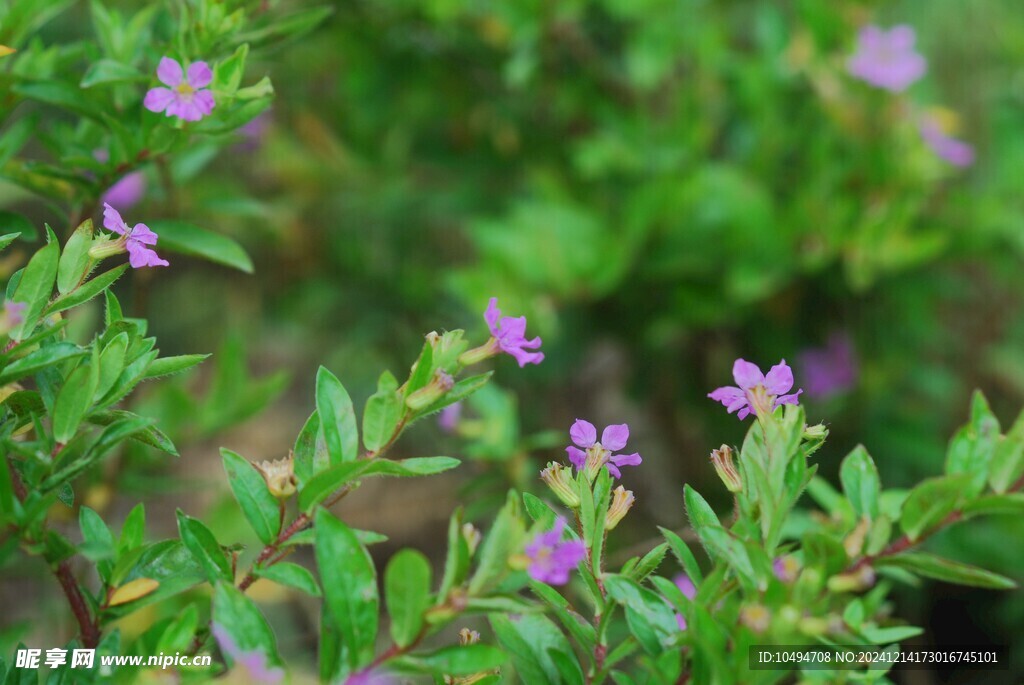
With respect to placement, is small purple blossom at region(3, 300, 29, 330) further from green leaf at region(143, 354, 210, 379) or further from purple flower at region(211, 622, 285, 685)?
purple flower at region(211, 622, 285, 685)

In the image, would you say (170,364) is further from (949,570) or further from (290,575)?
(949,570)

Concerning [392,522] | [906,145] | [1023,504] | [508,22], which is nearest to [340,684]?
[1023,504]

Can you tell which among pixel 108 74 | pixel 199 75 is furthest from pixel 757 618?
pixel 108 74

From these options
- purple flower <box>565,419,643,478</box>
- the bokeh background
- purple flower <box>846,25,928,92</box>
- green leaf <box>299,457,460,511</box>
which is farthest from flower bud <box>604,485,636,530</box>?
purple flower <box>846,25,928,92</box>

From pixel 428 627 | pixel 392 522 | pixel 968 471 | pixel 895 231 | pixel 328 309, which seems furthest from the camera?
pixel 392 522

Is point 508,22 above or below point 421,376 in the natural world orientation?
above

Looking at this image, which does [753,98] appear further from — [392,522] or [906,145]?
[392,522]

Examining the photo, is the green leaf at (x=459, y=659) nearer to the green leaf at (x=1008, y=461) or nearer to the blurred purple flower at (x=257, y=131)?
the green leaf at (x=1008, y=461)

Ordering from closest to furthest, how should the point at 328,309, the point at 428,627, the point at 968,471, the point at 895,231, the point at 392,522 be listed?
1. the point at 428,627
2. the point at 968,471
3. the point at 895,231
4. the point at 328,309
5. the point at 392,522
